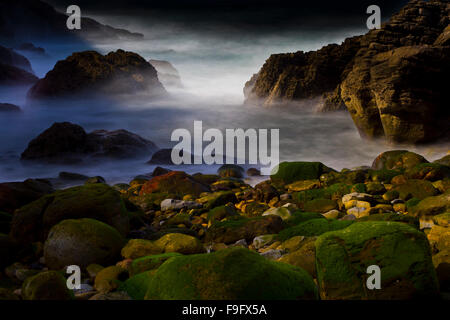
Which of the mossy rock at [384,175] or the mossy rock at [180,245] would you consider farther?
the mossy rock at [384,175]

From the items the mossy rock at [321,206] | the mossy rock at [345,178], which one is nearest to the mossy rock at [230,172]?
the mossy rock at [345,178]

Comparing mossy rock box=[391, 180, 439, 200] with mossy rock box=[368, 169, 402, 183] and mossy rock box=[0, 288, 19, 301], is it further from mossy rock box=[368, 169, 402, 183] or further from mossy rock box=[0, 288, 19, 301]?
mossy rock box=[0, 288, 19, 301]

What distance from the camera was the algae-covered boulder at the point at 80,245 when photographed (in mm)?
A: 3758

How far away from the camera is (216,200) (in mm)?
6578

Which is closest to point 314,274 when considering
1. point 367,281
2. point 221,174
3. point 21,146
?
point 367,281

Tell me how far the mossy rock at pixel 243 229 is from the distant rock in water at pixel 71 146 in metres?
9.61

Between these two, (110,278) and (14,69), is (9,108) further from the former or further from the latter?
(110,278)

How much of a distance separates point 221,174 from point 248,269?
8193 mm

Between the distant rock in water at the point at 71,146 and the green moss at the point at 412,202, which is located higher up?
the distant rock in water at the point at 71,146

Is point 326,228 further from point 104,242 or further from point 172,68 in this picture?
point 172,68

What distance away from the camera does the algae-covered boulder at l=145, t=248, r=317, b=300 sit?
218 cm

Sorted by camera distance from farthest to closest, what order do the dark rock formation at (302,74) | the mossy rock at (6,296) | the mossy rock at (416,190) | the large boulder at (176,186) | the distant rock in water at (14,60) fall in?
the distant rock in water at (14,60) < the dark rock formation at (302,74) < the large boulder at (176,186) < the mossy rock at (416,190) < the mossy rock at (6,296)

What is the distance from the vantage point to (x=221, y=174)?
10.5 m

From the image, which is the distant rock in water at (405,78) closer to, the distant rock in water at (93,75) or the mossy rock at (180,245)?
the mossy rock at (180,245)
